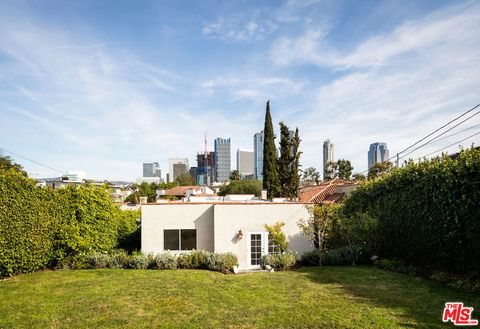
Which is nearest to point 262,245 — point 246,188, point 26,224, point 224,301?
point 224,301

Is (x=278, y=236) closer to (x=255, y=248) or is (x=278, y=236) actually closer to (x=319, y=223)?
(x=255, y=248)

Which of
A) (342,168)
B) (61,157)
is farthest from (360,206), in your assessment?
(342,168)

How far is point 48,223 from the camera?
479 inches

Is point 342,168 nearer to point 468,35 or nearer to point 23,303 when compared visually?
point 468,35

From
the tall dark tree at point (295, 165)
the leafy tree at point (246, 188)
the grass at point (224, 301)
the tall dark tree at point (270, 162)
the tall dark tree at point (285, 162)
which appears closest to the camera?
the grass at point (224, 301)

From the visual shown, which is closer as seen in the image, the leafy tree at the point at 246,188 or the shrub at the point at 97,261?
the shrub at the point at 97,261

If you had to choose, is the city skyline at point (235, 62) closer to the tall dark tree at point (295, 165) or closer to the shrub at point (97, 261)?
the shrub at point (97, 261)

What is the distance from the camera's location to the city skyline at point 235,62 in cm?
1236

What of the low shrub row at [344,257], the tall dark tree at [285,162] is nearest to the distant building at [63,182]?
the low shrub row at [344,257]

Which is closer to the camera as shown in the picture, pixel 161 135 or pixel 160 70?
pixel 160 70

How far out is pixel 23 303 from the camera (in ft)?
25.9

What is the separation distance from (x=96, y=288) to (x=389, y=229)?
12468mm

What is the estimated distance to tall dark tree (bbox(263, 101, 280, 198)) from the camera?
33991mm

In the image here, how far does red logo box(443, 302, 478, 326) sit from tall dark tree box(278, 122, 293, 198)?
84.1 ft
